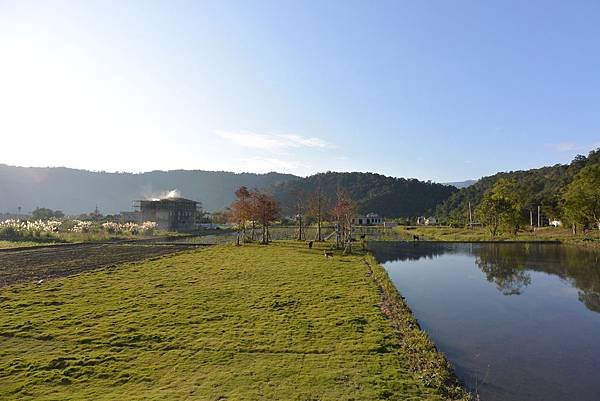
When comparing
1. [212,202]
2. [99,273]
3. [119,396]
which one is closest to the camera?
[119,396]

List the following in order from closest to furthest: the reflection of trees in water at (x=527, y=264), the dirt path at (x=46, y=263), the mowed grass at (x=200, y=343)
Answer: the mowed grass at (x=200, y=343), the reflection of trees in water at (x=527, y=264), the dirt path at (x=46, y=263)

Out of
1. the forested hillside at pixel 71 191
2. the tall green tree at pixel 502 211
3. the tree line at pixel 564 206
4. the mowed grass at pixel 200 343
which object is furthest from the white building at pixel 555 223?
the forested hillside at pixel 71 191

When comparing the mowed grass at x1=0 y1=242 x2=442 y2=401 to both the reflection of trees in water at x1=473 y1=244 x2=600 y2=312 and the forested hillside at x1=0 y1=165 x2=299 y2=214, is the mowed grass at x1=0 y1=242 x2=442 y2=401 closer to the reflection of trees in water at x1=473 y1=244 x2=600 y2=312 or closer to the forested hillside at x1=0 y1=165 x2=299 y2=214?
the reflection of trees in water at x1=473 y1=244 x2=600 y2=312

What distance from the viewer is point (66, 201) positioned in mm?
171000

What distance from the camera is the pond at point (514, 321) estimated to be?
25.4 feet

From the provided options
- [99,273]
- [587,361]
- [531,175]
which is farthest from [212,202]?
[587,361]

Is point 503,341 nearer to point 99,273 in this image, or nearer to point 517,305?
point 517,305

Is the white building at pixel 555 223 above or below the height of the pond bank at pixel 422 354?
above

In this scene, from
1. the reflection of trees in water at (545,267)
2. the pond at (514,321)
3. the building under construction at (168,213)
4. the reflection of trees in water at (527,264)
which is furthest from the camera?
the building under construction at (168,213)

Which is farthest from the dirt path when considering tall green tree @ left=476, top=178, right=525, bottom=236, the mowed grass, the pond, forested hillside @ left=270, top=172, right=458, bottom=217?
forested hillside @ left=270, top=172, right=458, bottom=217

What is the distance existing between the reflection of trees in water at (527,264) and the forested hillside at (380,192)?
63.5 meters

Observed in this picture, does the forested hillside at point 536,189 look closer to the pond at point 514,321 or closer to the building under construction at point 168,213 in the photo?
the pond at point 514,321

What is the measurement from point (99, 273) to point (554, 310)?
19.0 m

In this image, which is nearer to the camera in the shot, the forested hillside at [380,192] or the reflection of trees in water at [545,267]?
the reflection of trees in water at [545,267]
